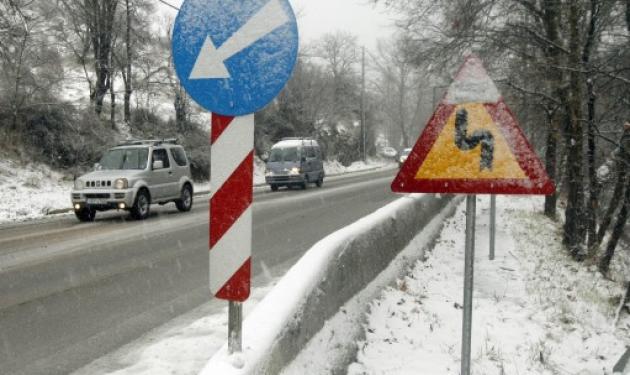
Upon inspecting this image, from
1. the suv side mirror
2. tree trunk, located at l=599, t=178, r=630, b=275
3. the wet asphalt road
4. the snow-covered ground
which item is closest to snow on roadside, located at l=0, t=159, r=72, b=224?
the wet asphalt road

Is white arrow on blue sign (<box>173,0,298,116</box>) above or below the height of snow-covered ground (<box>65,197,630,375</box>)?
above

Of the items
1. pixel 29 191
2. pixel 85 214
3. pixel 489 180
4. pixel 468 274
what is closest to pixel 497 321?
pixel 468 274

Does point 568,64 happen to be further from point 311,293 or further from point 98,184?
point 98,184

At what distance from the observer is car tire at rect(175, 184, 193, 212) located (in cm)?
1600

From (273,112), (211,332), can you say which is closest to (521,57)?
(211,332)

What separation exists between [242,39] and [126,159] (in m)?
12.9

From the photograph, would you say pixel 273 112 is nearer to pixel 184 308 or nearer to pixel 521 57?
pixel 521 57

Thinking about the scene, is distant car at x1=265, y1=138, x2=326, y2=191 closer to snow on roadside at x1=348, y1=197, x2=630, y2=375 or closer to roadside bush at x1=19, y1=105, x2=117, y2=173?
roadside bush at x1=19, y1=105, x2=117, y2=173

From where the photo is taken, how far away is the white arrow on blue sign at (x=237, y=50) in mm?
2594

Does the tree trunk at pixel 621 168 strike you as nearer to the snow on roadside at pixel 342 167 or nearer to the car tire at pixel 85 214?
the car tire at pixel 85 214

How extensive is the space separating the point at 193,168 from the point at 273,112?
15437mm

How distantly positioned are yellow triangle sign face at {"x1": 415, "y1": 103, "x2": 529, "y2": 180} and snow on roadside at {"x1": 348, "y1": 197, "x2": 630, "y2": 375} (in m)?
1.64

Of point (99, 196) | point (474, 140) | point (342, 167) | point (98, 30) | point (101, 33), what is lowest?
point (342, 167)

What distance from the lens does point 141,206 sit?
14.1m
